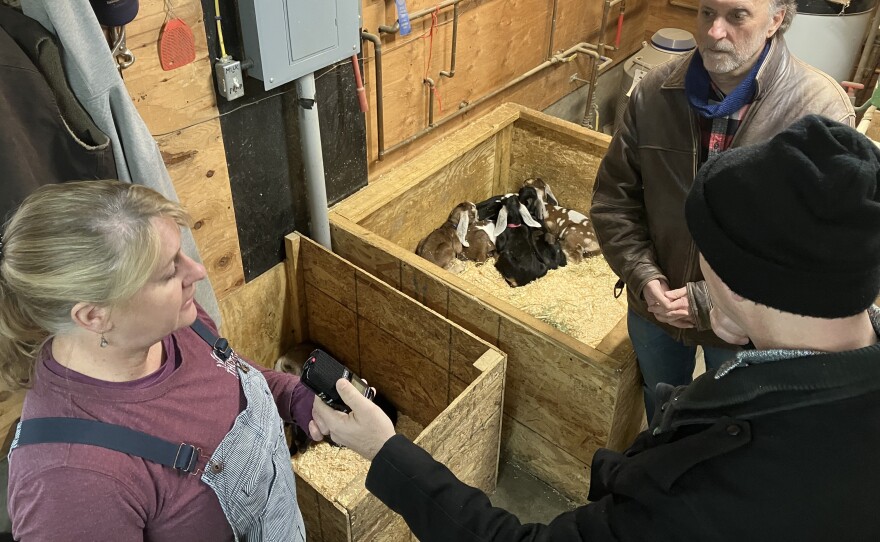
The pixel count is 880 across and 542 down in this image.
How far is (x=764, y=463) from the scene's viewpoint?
A: 844 mm

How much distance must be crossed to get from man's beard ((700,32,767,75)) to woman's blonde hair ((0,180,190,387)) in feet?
4.11

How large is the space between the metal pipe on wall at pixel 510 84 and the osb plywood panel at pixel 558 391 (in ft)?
3.32

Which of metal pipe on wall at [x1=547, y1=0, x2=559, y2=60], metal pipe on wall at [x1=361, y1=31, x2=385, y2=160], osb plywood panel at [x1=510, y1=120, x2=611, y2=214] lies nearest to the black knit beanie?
metal pipe on wall at [x1=361, y1=31, x2=385, y2=160]

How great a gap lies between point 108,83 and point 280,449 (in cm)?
82

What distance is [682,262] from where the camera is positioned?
5.90 ft

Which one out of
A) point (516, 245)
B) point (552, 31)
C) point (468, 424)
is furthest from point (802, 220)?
point (552, 31)

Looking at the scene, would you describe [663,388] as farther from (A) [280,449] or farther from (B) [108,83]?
(B) [108,83]

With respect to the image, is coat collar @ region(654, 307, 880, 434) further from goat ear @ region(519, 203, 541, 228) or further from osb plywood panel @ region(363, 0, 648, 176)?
goat ear @ region(519, 203, 541, 228)

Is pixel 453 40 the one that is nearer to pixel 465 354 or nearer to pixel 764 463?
pixel 465 354

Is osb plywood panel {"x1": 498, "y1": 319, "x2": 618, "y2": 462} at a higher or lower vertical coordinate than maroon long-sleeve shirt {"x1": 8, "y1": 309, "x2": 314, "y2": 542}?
lower

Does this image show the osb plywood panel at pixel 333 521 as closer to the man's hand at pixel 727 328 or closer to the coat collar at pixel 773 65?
the man's hand at pixel 727 328

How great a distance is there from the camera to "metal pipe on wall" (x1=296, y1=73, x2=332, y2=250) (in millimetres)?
2139

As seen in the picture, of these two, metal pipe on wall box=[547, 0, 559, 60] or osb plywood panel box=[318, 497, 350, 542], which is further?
metal pipe on wall box=[547, 0, 559, 60]

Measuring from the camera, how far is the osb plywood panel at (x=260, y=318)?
2.43m
